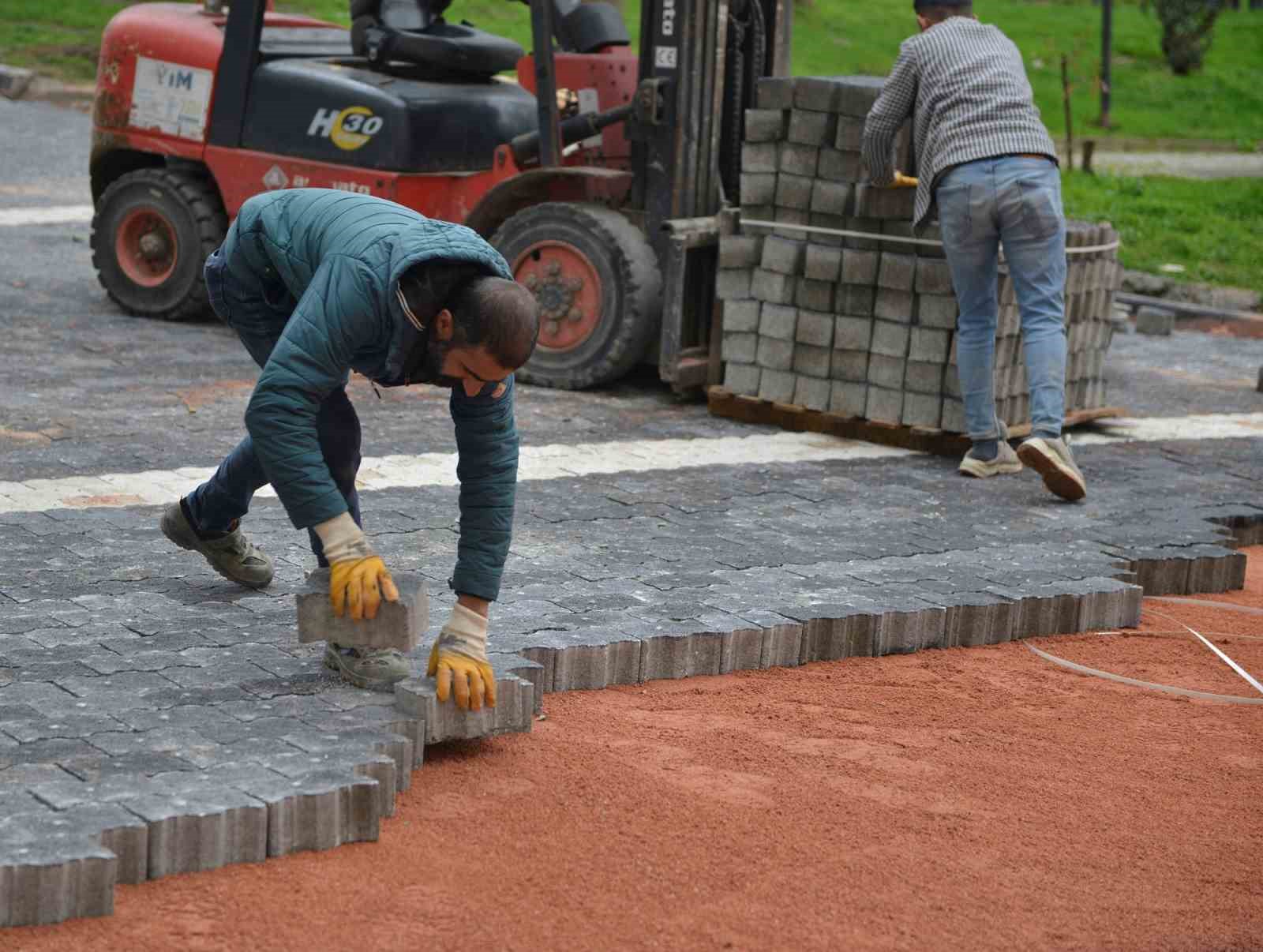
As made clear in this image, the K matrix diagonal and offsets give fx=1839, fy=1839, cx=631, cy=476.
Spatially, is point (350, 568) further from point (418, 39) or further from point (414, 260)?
point (418, 39)

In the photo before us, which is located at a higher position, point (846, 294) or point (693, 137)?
point (693, 137)

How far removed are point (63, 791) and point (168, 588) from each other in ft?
5.20

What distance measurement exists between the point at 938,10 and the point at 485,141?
9.66ft

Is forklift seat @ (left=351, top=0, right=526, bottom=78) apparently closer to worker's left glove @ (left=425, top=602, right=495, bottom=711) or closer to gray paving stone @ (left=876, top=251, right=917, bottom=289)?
gray paving stone @ (left=876, top=251, right=917, bottom=289)

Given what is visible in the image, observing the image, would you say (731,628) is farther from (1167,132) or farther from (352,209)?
(1167,132)

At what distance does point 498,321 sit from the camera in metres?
3.94

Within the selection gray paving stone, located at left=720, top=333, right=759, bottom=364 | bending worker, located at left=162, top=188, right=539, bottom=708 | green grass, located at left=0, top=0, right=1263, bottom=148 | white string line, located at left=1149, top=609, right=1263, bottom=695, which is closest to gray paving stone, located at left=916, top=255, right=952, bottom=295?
gray paving stone, located at left=720, top=333, right=759, bottom=364

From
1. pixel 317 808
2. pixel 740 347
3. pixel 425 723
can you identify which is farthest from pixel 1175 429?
pixel 317 808

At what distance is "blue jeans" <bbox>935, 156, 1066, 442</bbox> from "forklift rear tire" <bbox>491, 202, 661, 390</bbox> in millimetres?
1764

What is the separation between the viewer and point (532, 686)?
15.0 feet

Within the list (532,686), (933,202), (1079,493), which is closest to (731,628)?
(532,686)

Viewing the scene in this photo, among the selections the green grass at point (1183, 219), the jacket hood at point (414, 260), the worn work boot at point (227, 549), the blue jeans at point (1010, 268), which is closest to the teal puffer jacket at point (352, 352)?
the jacket hood at point (414, 260)

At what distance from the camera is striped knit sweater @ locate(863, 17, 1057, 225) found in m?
7.52

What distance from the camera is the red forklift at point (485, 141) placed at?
8930 mm
